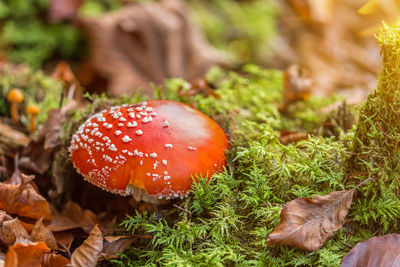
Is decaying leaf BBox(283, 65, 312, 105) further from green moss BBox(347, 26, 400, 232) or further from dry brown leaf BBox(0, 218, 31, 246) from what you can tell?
dry brown leaf BBox(0, 218, 31, 246)

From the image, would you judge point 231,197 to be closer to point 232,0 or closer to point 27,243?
point 27,243

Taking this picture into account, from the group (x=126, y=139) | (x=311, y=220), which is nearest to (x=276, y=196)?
(x=311, y=220)

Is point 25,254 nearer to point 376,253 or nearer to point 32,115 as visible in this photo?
point 32,115

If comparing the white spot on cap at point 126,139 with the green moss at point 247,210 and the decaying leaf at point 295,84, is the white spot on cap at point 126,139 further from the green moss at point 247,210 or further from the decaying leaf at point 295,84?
the decaying leaf at point 295,84

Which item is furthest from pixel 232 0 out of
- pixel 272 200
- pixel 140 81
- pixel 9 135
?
pixel 272 200

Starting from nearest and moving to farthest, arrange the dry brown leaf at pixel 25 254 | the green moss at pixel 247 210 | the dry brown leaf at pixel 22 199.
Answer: the dry brown leaf at pixel 25 254 → the green moss at pixel 247 210 → the dry brown leaf at pixel 22 199

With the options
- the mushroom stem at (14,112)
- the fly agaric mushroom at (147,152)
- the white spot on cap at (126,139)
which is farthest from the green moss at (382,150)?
the mushroom stem at (14,112)
